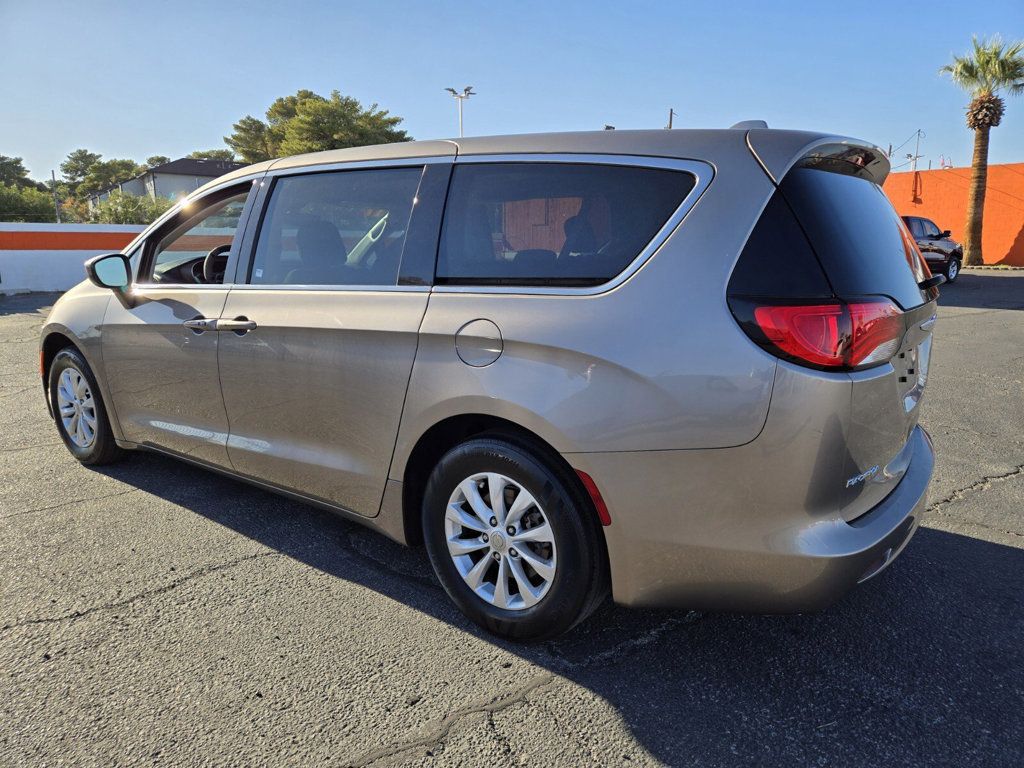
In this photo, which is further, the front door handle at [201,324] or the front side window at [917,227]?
the front side window at [917,227]

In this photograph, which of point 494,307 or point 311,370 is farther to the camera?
point 311,370

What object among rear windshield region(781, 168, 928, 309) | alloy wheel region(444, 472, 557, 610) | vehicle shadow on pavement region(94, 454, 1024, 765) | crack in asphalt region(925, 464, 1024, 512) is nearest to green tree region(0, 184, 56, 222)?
alloy wheel region(444, 472, 557, 610)

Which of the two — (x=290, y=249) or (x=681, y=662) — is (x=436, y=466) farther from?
(x=290, y=249)

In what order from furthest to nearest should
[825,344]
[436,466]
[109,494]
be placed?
[109,494] < [436,466] < [825,344]

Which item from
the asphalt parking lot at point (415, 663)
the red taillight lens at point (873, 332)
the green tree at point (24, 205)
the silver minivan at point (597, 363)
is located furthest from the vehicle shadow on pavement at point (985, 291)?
the green tree at point (24, 205)

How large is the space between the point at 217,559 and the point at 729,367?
2456 millimetres

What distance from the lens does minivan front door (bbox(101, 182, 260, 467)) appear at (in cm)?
346

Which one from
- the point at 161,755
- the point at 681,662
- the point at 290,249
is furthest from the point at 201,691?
the point at 290,249

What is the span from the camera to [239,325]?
3.21 meters

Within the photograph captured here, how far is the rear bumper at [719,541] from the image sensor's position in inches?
81.1

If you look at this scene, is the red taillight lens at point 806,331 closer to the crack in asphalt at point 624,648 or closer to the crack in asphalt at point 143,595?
the crack in asphalt at point 624,648

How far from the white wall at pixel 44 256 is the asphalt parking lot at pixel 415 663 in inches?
610

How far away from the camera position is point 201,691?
91.7 inches

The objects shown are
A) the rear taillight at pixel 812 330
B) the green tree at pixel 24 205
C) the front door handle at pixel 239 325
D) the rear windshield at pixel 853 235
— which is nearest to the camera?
the rear taillight at pixel 812 330
